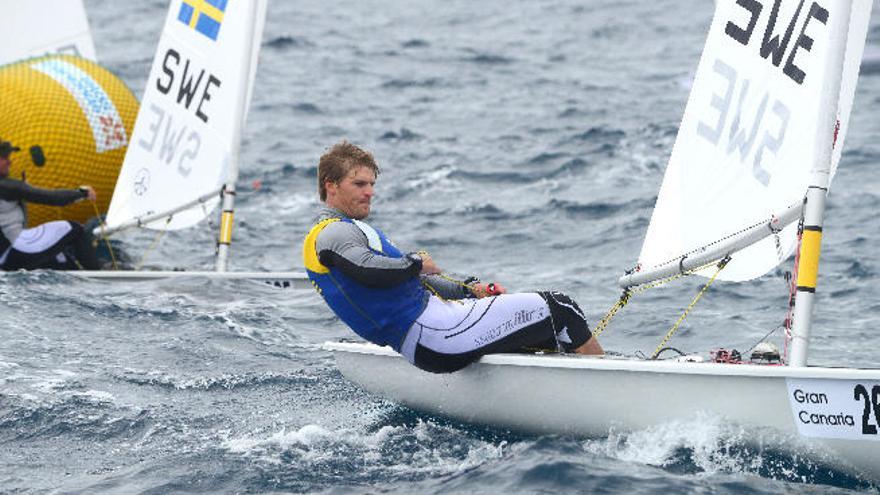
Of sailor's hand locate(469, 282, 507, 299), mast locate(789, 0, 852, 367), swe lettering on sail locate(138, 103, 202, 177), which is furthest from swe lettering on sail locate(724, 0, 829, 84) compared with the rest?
swe lettering on sail locate(138, 103, 202, 177)

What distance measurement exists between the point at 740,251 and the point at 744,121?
1.85 feet

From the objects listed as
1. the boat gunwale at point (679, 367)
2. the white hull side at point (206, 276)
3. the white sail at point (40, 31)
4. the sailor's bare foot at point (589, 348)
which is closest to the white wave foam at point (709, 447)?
the boat gunwale at point (679, 367)

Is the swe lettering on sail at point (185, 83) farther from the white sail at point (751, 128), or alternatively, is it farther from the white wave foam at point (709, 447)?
the white wave foam at point (709, 447)

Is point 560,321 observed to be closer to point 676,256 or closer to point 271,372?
point 676,256

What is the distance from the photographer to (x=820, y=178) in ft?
19.3

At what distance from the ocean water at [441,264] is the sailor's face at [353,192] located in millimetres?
961

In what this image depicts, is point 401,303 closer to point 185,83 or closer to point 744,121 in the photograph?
point 744,121

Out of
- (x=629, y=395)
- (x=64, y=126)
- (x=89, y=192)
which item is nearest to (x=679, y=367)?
(x=629, y=395)

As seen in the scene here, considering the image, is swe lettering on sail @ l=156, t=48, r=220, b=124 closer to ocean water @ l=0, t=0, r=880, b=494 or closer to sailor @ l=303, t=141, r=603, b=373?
ocean water @ l=0, t=0, r=880, b=494

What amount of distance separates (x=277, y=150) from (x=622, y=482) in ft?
32.5

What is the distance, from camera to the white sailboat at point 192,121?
10.3 m

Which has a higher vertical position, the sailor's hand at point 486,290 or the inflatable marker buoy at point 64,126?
the inflatable marker buoy at point 64,126

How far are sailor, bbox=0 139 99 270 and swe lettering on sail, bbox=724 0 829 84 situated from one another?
16.5 feet

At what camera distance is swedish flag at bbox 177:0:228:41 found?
10.4m
